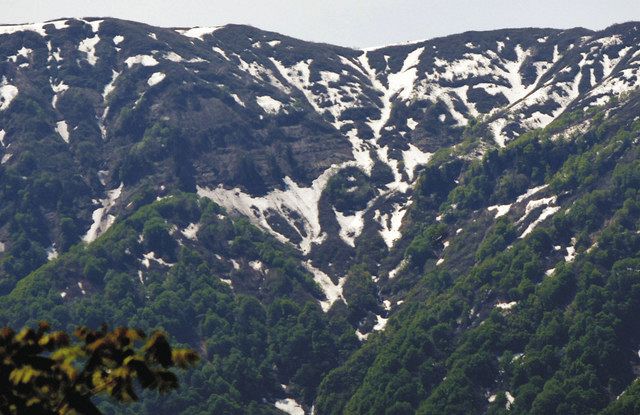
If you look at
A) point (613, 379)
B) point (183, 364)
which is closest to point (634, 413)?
point (613, 379)

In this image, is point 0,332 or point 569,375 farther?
point 569,375

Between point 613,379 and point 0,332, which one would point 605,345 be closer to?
point 613,379

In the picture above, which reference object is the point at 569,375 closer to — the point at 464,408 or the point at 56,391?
the point at 464,408

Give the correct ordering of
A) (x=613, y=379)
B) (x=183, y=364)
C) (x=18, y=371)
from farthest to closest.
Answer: (x=613, y=379), (x=183, y=364), (x=18, y=371)

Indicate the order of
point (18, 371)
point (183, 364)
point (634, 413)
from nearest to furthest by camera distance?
1. point (18, 371)
2. point (183, 364)
3. point (634, 413)

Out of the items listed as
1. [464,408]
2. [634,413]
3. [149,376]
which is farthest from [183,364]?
[464,408]

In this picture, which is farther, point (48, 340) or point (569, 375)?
point (569, 375)

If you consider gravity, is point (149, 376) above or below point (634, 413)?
above

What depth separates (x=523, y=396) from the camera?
194125 millimetres

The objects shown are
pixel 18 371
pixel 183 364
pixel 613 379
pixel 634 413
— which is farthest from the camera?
pixel 613 379

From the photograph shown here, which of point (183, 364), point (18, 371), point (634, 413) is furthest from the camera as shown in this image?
point (634, 413)

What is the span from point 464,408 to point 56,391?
167m

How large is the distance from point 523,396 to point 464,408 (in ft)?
31.8

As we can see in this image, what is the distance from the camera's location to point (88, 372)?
115 ft
